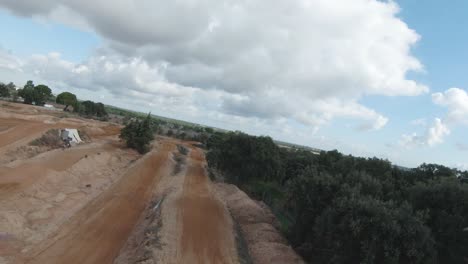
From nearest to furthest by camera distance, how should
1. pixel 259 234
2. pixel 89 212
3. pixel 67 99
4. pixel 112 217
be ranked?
1. pixel 112 217
2. pixel 89 212
3. pixel 259 234
4. pixel 67 99

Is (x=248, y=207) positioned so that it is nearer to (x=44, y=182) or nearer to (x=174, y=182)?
(x=174, y=182)

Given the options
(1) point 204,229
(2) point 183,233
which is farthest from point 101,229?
(1) point 204,229

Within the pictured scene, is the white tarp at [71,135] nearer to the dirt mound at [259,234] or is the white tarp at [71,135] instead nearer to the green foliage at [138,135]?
the green foliage at [138,135]

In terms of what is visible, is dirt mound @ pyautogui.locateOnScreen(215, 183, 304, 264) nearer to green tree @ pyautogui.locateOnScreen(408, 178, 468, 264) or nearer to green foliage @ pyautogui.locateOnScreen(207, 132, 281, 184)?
green foliage @ pyautogui.locateOnScreen(207, 132, 281, 184)

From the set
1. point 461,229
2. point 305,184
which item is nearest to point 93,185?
point 305,184

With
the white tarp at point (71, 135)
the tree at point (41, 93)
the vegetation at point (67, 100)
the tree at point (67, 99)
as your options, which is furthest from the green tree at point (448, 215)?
the tree at point (67, 99)

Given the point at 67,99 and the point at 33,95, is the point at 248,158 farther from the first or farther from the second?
the point at 67,99
